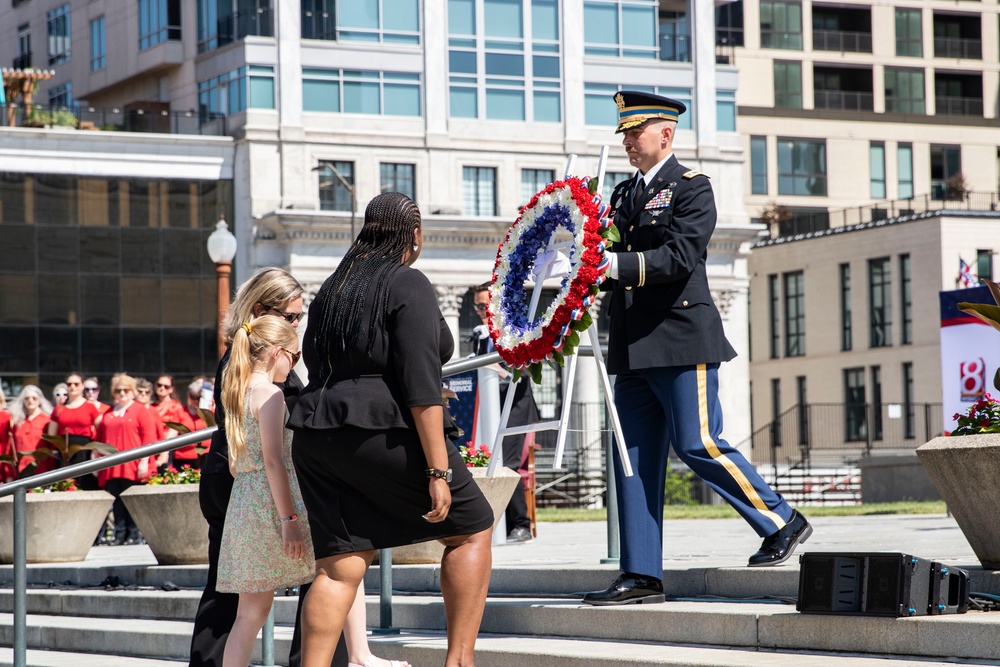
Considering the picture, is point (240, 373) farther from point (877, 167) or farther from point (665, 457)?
point (877, 167)

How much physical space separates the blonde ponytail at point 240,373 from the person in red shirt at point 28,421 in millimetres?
11196

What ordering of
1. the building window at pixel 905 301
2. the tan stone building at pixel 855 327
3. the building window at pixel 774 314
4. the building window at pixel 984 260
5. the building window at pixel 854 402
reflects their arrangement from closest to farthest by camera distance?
1. the building window at pixel 984 260
2. the tan stone building at pixel 855 327
3. the building window at pixel 905 301
4. the building window at pixel 854 402
5. the building window at pixel 774 314

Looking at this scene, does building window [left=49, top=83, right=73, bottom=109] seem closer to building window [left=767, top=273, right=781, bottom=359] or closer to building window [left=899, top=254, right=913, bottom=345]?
building window [left=767, top=273, right=781, bottom=359]

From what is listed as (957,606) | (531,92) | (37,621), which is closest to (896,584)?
(957,606)

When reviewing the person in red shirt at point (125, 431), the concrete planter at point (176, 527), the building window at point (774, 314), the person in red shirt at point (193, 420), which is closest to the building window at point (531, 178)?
the building window at point (774, 314)

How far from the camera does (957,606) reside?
6672 mm

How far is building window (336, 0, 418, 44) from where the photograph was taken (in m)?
54.3

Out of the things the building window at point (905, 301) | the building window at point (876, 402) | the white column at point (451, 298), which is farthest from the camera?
the building window at point (876, 402)

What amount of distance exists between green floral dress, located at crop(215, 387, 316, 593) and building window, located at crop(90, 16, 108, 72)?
56958 millimetres

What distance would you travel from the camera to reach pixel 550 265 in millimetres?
7809

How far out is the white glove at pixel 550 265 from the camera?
7.65m

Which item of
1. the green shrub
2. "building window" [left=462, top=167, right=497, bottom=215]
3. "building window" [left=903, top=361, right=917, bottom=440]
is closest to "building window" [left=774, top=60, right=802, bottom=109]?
"building window" [left=903, top=361, right=917, bottom=440]

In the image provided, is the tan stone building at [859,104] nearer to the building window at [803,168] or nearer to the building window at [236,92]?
the building window at [803,168]

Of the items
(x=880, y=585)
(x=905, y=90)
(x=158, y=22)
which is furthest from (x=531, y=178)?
(x=880, y=585)
